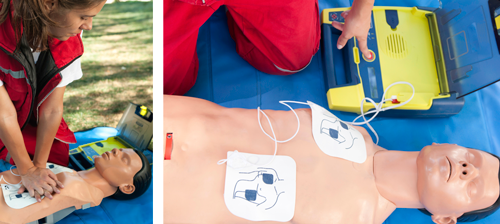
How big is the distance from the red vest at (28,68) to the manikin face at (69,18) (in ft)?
0.26

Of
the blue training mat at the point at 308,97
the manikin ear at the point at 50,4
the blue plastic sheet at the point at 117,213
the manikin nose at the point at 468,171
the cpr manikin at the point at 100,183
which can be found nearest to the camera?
the manikin ear at the point at 50,4

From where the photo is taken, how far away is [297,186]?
118 cm

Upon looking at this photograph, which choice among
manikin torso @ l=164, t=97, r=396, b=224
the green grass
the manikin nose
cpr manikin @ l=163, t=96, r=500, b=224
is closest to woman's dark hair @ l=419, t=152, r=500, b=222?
cpr manikin @ l=163, t=96, r=500, b=224

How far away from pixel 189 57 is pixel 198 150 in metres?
0.63

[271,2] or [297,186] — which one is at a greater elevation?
[271,2]

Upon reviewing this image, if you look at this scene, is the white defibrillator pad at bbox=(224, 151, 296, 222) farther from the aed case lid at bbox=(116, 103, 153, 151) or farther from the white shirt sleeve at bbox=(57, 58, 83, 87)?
the aed case lid at bbox=(116, 103, 153, 151)

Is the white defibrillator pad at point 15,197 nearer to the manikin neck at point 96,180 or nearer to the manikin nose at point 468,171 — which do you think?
the manikin neck at point 96,180

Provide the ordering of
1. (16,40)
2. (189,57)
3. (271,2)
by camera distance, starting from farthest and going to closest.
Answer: (189,57)
(271,2)
(16,40)

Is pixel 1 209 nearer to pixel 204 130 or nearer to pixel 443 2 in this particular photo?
pixel 204 130

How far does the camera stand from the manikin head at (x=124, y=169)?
4.91ft

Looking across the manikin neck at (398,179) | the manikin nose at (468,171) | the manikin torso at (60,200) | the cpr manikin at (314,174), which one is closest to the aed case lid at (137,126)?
the manikin torso at (60,200)

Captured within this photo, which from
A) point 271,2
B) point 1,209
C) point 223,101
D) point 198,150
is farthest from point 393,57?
point 1,209

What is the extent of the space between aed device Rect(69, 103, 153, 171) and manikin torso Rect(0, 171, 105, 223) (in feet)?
1.23

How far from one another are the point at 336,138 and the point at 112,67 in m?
1.22
